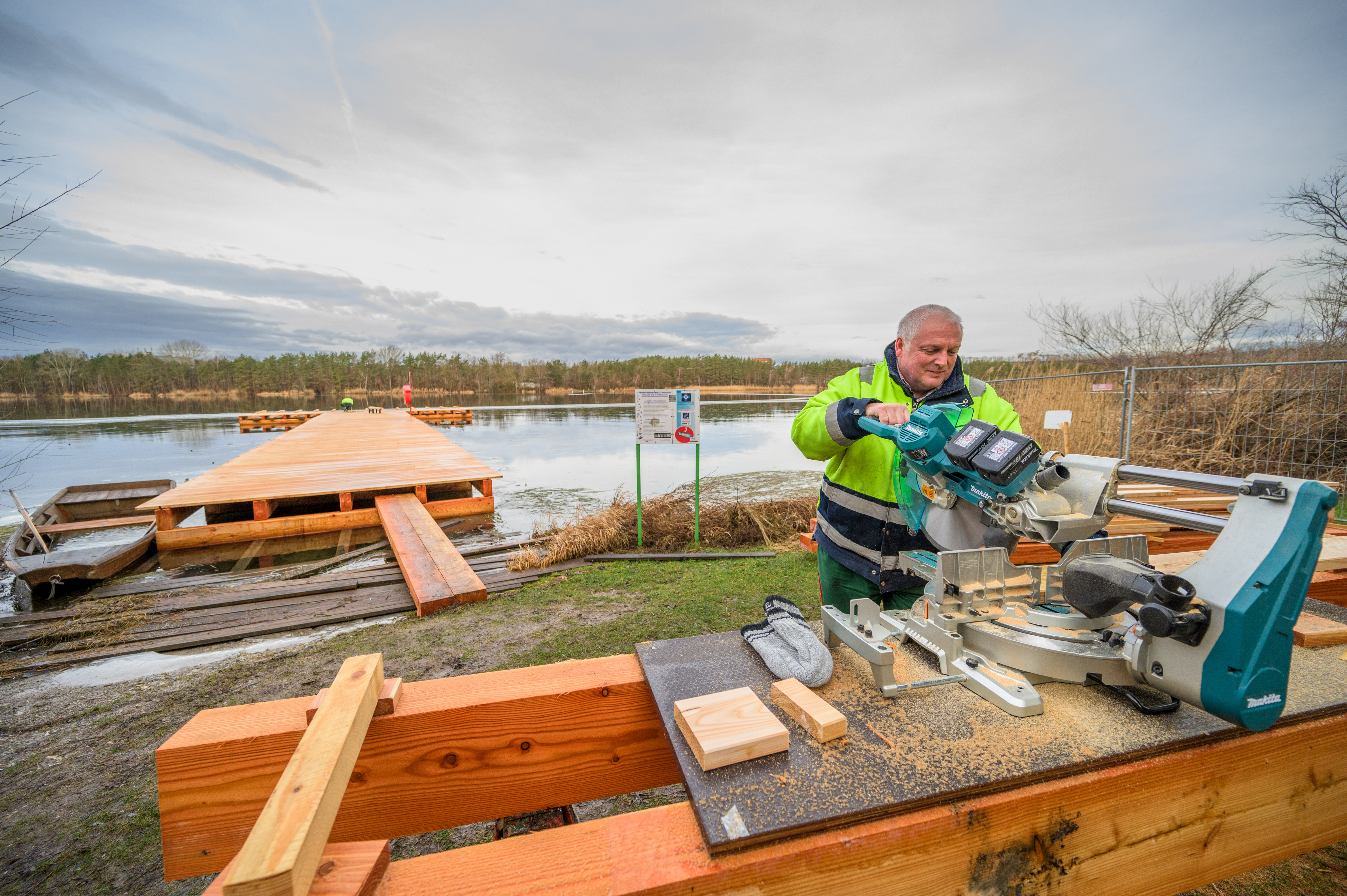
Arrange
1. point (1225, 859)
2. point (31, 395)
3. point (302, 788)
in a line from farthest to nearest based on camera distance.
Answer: point (31, 395), point (1225, 859), point (302, 788)

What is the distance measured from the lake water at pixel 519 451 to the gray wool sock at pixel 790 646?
2.39 metres

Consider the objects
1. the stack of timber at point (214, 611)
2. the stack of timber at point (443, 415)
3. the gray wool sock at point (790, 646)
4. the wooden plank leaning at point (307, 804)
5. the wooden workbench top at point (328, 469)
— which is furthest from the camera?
the stack of timber at point (443, 415)

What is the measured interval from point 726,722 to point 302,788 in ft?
2.15

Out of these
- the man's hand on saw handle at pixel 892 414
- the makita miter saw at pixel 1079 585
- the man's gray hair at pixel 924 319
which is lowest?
the makita miter saw at pixel 1079 585

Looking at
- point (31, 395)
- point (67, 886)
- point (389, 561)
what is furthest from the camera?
point (31, 395)

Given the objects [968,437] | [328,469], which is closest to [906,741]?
[968,437]

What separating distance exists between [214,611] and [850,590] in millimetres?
5121

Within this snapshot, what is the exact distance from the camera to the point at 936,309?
6.83 feet

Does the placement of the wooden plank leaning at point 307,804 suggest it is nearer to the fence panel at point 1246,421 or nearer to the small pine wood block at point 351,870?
the small pine wood block at point 351,870

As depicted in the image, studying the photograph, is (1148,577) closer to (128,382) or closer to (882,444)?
(882,444)

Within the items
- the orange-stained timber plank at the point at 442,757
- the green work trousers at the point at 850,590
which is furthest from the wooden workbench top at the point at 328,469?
A: the orange-stained timber plank at the point at 442,757

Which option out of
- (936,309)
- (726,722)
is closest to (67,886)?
(726,722)

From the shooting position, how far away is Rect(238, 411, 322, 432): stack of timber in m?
21.7

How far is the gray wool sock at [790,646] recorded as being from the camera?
1.16 m
